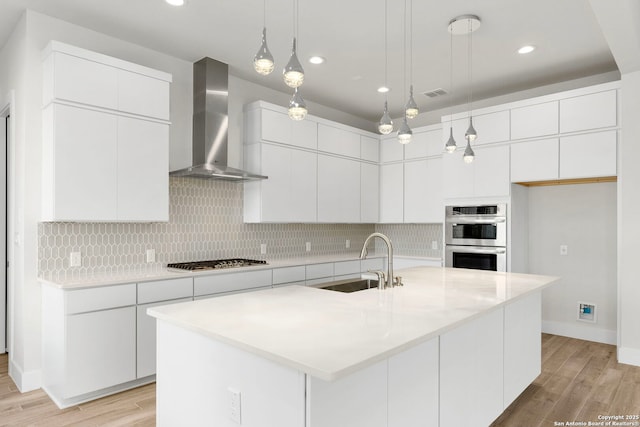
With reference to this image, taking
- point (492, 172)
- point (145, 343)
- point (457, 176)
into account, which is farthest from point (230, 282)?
point (492, 172)

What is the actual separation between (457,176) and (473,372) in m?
3.08

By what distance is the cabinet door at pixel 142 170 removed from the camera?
10.9 ft

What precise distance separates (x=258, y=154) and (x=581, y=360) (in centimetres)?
382

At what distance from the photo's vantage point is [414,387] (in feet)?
6.07

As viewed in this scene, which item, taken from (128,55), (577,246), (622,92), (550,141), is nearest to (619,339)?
(577,246)

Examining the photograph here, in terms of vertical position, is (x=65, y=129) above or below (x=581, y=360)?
above

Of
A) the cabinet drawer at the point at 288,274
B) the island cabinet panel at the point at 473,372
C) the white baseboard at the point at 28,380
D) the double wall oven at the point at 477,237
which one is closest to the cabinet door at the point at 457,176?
the double wall oven at the point at 477,237

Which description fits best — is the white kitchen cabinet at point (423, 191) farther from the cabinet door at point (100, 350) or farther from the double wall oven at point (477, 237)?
the cabinet door at point (100, 350)

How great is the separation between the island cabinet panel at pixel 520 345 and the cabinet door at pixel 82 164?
3085 mm

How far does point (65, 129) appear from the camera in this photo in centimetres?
302

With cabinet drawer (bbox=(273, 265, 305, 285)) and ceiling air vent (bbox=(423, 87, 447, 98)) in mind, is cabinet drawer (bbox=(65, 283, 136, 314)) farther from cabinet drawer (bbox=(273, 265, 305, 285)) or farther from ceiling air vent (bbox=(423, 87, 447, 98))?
ceiling air vent (bbox=(423, 87, 447, 98))

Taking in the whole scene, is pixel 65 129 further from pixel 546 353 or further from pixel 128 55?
pixel 546 353

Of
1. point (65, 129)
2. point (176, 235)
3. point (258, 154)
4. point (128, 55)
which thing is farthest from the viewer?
point (258, 154)

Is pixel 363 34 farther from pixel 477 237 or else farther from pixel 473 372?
pixel 473 372
